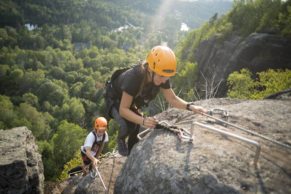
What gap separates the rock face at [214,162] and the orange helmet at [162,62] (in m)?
1.17

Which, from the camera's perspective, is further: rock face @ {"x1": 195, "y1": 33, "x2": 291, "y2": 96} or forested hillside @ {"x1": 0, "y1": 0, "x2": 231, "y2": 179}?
forested hillside @ {"x1": 0, "y1": 0, "x2": 231, "y2": 179}

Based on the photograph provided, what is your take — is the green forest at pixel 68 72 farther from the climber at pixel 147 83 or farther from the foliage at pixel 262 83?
the climber at pixel 147 83

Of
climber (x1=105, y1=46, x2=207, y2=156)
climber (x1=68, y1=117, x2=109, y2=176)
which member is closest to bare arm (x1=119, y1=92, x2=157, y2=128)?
climber (x1=105, y1=46, x2=207, y2=156)

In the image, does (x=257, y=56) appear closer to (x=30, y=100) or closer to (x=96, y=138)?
(x=96, y=138)

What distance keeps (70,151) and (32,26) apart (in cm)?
13146

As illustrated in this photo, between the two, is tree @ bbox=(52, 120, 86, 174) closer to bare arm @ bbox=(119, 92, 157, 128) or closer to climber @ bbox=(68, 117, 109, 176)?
climber @ bbox=(68, 117, 109, 176)

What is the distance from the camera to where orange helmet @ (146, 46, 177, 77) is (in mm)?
5914

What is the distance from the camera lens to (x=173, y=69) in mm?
6070

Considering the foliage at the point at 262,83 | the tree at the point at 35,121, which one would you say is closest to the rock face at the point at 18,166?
the foliage at the point at 262,83

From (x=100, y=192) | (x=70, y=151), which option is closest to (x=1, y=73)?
(x=70, y=151)

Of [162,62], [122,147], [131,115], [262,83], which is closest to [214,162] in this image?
[131,115]

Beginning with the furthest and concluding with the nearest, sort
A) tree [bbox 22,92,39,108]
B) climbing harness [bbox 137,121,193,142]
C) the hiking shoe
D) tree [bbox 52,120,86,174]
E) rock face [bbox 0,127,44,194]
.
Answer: tree [bbox 22,92,39,108], tree [bbox 52,120,86,174], rock face [bbox 0,127,44,194], the hiking shoe, climbing harness [bbox 137,121,193,142]

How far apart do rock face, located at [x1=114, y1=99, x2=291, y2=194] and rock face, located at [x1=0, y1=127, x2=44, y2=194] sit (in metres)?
6.80

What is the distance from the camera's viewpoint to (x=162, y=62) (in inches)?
232
